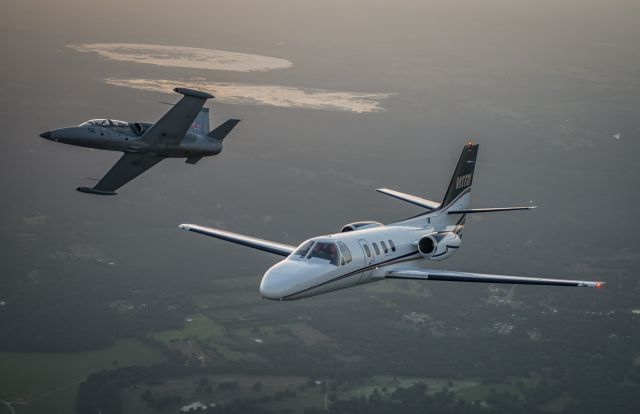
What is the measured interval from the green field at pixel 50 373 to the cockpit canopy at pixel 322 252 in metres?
140

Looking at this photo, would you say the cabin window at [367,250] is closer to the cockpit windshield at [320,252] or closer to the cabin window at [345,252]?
the cabin window at [345,252]

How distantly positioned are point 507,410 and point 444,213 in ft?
475

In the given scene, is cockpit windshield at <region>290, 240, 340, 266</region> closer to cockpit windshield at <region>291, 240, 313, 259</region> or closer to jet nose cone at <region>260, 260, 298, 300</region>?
cockpit windshield at <region>291, 240, 313, 259</region>

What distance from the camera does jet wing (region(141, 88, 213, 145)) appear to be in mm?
58250

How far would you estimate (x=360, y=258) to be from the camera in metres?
51.2

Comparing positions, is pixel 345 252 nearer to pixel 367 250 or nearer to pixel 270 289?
pixel 367 250

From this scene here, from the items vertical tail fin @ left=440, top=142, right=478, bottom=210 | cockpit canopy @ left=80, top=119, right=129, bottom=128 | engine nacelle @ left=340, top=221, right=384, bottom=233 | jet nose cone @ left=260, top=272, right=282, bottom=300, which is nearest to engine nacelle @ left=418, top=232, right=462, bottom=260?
engine nacelle @ left=340, top=221, right=384, bottom=233

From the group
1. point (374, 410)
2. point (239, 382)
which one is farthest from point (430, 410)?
point (239, 382)

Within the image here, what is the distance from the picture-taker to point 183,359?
19700 centimetres

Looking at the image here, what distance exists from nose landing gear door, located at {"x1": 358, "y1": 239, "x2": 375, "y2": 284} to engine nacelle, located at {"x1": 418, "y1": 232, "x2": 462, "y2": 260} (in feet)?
17.9

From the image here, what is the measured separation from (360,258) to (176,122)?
1722 cm

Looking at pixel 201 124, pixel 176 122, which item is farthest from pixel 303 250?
pixel 201 124

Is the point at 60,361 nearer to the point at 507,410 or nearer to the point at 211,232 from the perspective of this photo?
the point at 507,410

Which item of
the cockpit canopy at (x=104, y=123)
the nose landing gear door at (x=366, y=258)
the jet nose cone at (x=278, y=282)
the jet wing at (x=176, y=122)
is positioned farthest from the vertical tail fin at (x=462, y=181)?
the cockpit canopy at (x=104, y=123)
